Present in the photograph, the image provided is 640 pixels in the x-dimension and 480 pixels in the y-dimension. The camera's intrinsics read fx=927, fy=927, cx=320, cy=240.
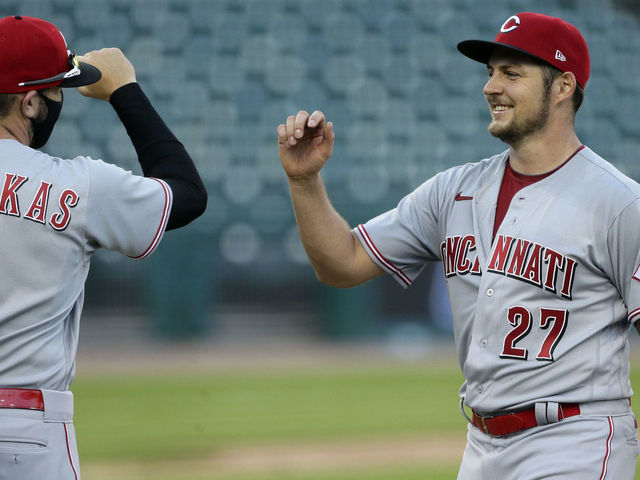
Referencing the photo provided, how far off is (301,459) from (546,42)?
4.49m

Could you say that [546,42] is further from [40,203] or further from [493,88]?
[40,203]

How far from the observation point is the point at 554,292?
227 centimetres

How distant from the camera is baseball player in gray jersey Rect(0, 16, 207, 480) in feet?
6.19

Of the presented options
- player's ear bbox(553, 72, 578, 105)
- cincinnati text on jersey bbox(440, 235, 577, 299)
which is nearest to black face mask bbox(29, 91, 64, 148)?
cincinnati text on jersey bbox(440, 235, 577, 299)

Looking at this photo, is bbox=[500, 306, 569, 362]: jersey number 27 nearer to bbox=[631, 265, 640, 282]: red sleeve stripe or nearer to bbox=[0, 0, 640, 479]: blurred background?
bbox=[631, 265, 640, 282]: red sleeve stripe

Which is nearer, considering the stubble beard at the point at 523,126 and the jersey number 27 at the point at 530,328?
the jersey number 27 at the point at 530,328

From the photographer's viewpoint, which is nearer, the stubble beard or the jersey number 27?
the jersey number 27

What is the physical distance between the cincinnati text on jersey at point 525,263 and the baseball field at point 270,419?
11.8ft

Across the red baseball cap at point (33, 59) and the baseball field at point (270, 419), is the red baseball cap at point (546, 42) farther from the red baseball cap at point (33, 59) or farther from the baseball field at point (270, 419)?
the baseball field at point (270, 419)

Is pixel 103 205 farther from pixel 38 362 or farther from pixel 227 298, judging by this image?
pixel 227 298

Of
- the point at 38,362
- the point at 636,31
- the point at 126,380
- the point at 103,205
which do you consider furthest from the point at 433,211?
the point at 636,31

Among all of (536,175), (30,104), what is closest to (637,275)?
(536,175)

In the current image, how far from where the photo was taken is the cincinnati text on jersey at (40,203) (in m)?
1.92

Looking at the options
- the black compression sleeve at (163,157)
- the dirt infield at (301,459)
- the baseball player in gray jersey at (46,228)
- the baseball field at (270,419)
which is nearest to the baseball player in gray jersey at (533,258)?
the black compression sleeve at (163,157)
